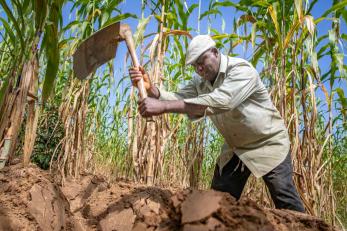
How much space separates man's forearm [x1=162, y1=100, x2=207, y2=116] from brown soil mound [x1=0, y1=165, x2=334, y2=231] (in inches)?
15.2

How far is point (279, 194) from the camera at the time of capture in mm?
1861

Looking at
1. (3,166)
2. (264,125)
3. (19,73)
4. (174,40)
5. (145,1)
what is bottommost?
(3,166)

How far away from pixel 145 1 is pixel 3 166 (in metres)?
1.49

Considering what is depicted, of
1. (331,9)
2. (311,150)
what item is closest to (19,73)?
(311,150)

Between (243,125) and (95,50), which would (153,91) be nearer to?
(95,50)

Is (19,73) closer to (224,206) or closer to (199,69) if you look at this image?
(199,69)

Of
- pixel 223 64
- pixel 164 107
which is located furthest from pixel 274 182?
pixel 164 107

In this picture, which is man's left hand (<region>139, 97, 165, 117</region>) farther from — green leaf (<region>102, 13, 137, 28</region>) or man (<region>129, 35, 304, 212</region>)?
green leaf (<region>102, 13, 137, 28</region>)

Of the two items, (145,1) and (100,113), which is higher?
(145,1)

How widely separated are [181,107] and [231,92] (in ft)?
0.88

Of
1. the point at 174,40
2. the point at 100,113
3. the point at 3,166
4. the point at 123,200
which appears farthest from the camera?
the point at 100,113

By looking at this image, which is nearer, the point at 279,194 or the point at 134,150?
the point at 279,194

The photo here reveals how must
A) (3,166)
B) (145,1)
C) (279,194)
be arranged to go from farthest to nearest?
(145,1), (279,194), (3,166)

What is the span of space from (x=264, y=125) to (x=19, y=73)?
1.32m
